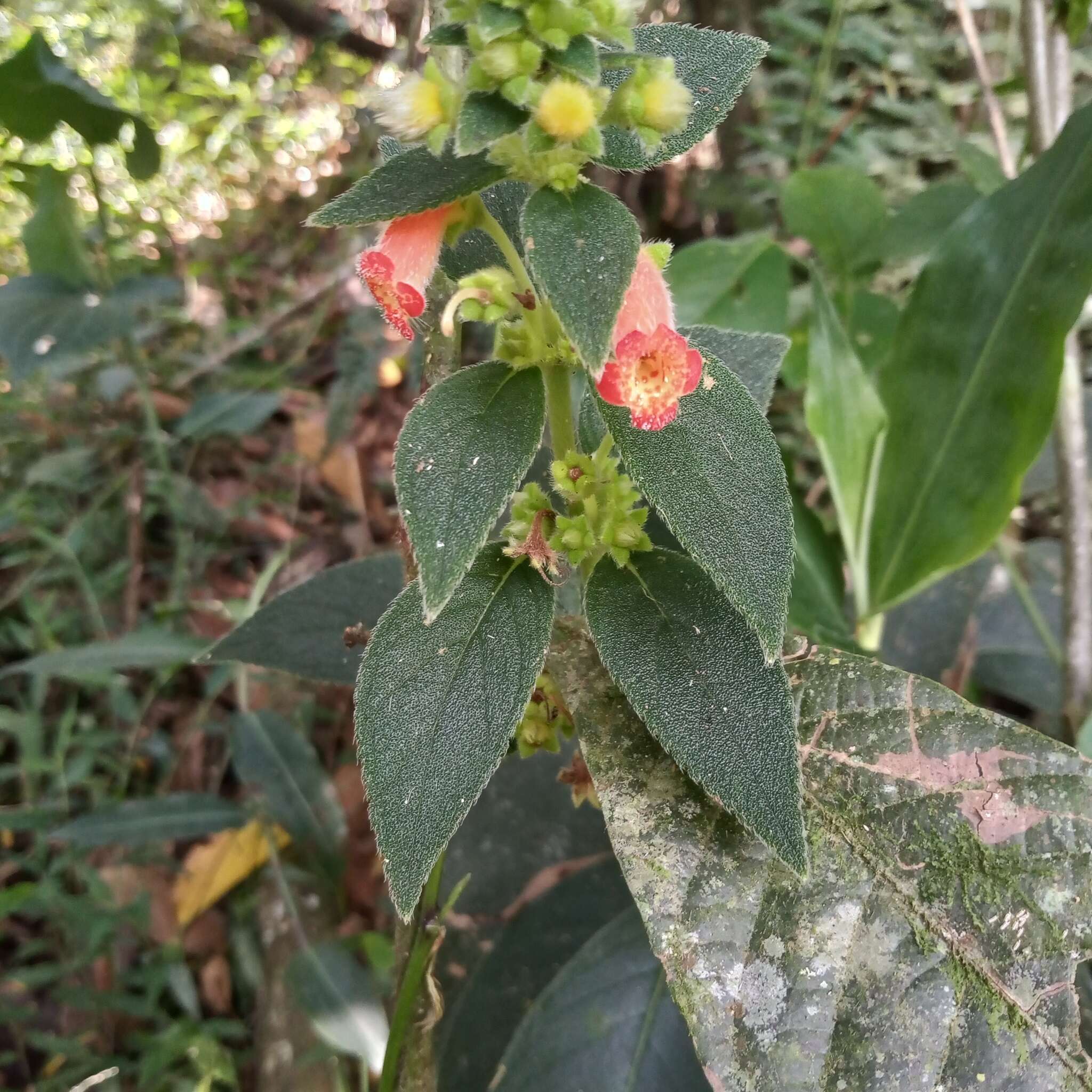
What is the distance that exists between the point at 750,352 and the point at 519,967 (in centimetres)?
63

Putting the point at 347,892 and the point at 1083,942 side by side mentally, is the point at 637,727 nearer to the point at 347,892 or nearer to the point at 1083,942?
the point at 1083,942

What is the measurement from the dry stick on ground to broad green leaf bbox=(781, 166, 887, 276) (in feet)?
0.72

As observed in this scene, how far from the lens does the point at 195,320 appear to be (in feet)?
7.14

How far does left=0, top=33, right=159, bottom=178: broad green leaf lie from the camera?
109 cm

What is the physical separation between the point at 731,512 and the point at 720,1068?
30 cm

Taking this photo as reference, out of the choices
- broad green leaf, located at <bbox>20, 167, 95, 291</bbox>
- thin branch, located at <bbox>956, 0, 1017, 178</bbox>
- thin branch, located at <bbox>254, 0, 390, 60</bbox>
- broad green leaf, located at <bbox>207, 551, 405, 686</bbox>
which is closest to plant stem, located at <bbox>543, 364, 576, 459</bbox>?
broad green leaf, located at <bbox>207, 551, 405, 686</bbox>

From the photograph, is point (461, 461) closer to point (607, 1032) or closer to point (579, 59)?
point (579, 59)

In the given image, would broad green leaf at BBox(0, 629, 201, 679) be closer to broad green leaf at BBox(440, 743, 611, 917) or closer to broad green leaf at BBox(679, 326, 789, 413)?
broad green leaf at BBox(440, 743, 611, 917)

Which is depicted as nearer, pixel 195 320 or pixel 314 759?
pixel 314 759

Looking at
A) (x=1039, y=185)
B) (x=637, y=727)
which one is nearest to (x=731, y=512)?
(x=637, y=727)

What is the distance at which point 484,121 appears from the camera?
395 millimetres

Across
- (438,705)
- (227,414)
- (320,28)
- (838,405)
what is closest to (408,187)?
(438,705)

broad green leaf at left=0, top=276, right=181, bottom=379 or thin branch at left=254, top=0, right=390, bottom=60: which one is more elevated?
thin branch at left=254, top=0, right=390, bottom=60

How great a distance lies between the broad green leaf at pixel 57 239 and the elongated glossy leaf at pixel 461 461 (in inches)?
45.6
